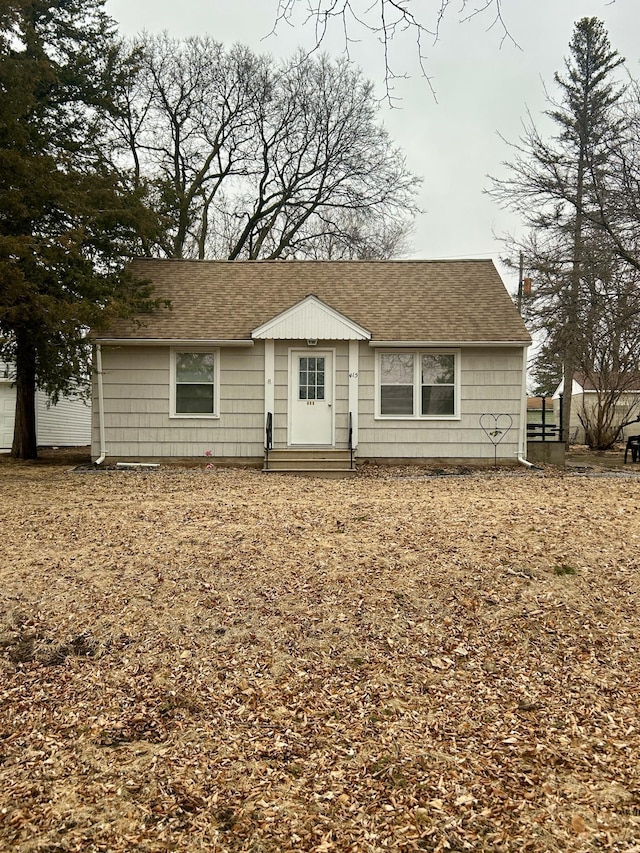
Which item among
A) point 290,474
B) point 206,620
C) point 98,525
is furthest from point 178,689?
point 290,474

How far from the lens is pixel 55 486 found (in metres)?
9.13

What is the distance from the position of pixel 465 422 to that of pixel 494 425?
1.95ft

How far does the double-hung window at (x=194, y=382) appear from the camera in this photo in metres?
12.2

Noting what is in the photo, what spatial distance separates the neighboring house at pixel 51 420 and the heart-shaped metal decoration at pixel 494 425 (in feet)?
35.7

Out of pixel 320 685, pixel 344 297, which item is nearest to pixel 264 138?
pixel 344 297

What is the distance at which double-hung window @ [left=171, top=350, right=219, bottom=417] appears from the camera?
1216 centimetres

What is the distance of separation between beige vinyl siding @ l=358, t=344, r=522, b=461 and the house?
0.07 ft

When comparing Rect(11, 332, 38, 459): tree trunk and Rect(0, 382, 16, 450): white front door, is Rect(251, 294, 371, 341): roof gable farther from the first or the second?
Rect(0, 382, 16, 450): white front door

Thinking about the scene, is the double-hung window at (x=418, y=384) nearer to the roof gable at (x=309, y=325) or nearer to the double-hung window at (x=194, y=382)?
the roof gable at (x=309, y=325)

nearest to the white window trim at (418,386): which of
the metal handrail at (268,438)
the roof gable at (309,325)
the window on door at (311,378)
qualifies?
the roof gable at (309,325)

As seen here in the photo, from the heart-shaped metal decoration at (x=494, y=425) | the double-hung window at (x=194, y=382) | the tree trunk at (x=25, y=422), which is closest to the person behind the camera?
the double-hung window at (x=194, y=382)

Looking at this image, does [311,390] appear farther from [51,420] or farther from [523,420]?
[51,420]

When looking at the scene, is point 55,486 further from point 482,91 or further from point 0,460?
point 482,91

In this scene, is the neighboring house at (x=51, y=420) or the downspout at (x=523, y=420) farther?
the neighboring house at (x=51, y=420)
